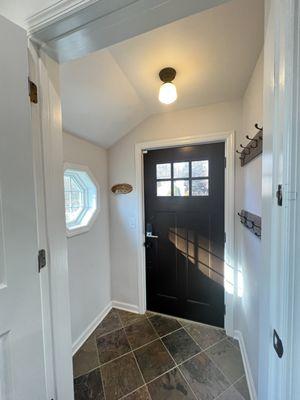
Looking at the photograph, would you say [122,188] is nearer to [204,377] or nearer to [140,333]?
[140,333]

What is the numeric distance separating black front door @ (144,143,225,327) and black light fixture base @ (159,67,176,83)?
0.70 m

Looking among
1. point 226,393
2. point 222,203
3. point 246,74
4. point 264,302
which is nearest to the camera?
point 264,302

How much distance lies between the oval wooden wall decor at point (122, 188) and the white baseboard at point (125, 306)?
1.39 metres

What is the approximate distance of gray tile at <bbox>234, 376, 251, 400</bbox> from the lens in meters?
1.36

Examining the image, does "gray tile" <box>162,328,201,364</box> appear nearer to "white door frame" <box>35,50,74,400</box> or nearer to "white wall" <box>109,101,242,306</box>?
"white wall" <box>109,101,242,306</box>

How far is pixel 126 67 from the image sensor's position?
1500 mm

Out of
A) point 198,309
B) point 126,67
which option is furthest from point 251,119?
point 198,309

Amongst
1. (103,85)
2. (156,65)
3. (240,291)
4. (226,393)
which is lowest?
(226,393)

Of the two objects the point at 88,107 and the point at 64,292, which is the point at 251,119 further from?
the point at 64,292

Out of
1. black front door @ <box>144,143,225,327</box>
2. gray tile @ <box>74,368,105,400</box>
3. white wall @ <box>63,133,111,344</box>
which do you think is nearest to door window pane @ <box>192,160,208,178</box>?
black front door @ <box>144,143,225,327</box>

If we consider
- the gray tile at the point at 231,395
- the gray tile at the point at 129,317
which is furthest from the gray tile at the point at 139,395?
the gray tile at the point at 129,317

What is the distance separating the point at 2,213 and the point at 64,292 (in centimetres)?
56

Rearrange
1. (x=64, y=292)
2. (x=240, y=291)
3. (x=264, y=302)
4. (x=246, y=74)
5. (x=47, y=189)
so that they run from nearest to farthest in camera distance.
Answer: (x=264, y=302), (x=47, y=189), (x=64, y=292), (x=246, y=74), (x=240, y=291)

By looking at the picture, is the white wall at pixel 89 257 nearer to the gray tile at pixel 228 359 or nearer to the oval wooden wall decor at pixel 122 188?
the oval wooden wall decor at pixel 122 188
